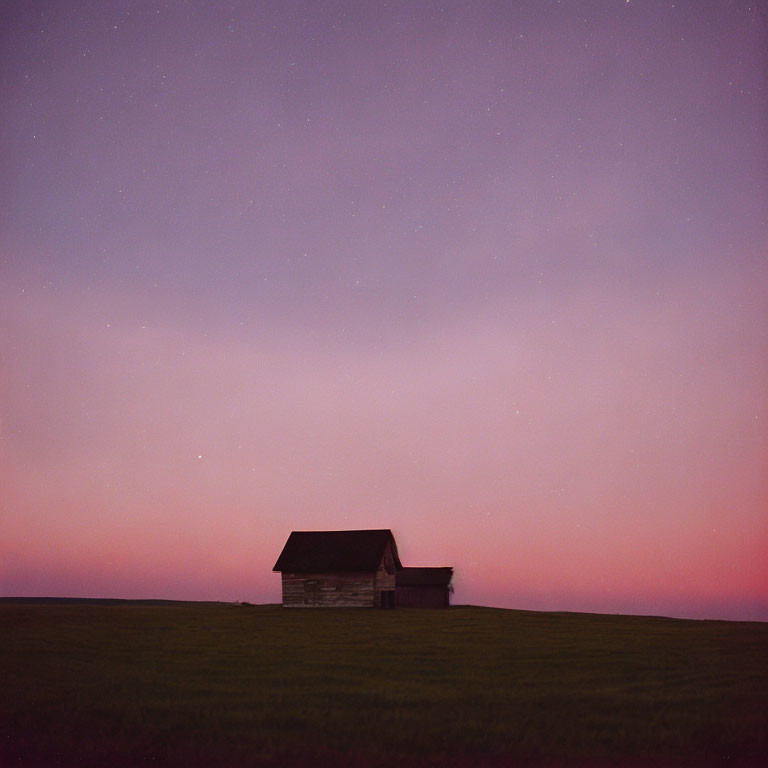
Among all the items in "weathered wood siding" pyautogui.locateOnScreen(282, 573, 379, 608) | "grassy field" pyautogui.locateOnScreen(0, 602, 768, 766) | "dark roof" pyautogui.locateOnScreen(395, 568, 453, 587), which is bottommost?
"grassy field" pyautogui.locateOnScreen(0, 602, 768, 766)

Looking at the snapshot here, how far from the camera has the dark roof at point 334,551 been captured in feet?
193

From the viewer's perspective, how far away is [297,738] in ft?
38.2

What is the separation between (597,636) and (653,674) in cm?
1282

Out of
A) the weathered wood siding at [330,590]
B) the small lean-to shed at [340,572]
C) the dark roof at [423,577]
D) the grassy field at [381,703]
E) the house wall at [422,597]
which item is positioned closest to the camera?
the grassy field at [381,703]

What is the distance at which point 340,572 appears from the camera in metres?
58.7

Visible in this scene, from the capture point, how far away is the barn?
58.3 m

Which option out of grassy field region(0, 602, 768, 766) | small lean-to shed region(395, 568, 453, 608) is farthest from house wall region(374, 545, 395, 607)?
grassy field region(0, 602, 768, 766)

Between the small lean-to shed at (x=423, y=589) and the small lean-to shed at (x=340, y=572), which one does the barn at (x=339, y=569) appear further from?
the small lean-to shed at (x=423, y=589)

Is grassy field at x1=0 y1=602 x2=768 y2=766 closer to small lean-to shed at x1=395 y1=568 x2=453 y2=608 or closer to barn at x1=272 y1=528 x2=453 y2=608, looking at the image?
barn at x1=272 y1=528 x2=453 y2=608

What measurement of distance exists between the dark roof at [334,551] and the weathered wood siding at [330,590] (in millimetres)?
542

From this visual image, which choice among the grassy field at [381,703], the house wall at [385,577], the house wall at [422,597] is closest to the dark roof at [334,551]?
the house wall at [385,577]

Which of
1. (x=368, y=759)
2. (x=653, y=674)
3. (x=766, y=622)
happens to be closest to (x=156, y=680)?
(x=368, y=759)

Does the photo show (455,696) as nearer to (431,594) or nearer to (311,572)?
(311,572)

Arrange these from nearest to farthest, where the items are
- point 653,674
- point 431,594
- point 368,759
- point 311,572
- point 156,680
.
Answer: point 368,759 → point 156,680 → point 653,674 → point 311,572 → point 431,594
